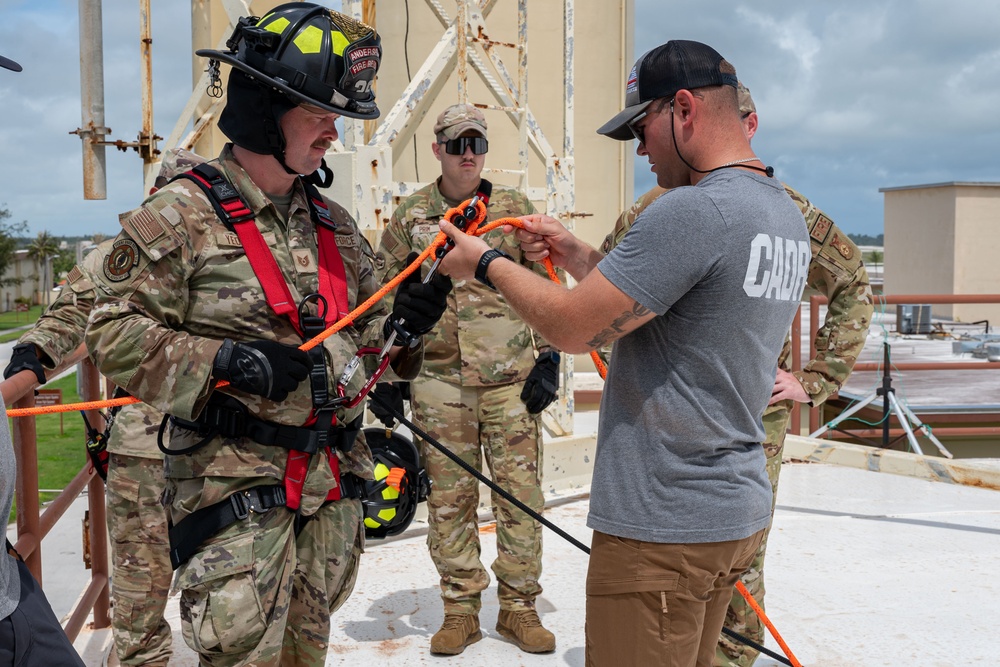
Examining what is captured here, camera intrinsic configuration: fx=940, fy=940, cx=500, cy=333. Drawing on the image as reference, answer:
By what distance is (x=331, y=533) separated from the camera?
8.82 feet

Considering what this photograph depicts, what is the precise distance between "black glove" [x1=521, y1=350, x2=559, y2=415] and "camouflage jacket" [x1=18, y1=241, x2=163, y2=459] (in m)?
1.67

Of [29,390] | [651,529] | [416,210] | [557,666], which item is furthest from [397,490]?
[651,529]

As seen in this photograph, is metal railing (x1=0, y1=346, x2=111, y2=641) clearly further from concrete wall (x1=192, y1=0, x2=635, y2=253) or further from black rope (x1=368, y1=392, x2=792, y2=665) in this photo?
concrete wall (x1=192, y1=0, x2=635, y2=253)

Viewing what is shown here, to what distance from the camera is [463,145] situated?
14.7 feet

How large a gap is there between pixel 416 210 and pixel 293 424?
2278 millimetres

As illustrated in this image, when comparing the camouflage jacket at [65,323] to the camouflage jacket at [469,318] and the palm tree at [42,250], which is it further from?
the palm tree at [42,250]

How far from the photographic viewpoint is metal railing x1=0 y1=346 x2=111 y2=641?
9.95ft

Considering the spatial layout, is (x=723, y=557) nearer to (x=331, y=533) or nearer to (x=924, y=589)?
(x=331, y=533)

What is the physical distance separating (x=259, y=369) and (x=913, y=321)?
66.1 feet

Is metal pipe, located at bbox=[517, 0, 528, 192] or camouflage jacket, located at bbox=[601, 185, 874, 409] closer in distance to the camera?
camouflage jacket, located at bbox=[601, 185, 874, 409]

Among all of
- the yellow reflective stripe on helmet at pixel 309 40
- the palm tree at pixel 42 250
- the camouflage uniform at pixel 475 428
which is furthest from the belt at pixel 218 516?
the palm tree at pixel 42 250

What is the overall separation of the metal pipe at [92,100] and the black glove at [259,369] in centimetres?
338

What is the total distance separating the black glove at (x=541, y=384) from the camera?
175 inches

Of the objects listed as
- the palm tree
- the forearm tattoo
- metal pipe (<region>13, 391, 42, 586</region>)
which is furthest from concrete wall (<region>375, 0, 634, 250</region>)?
the palm tree
